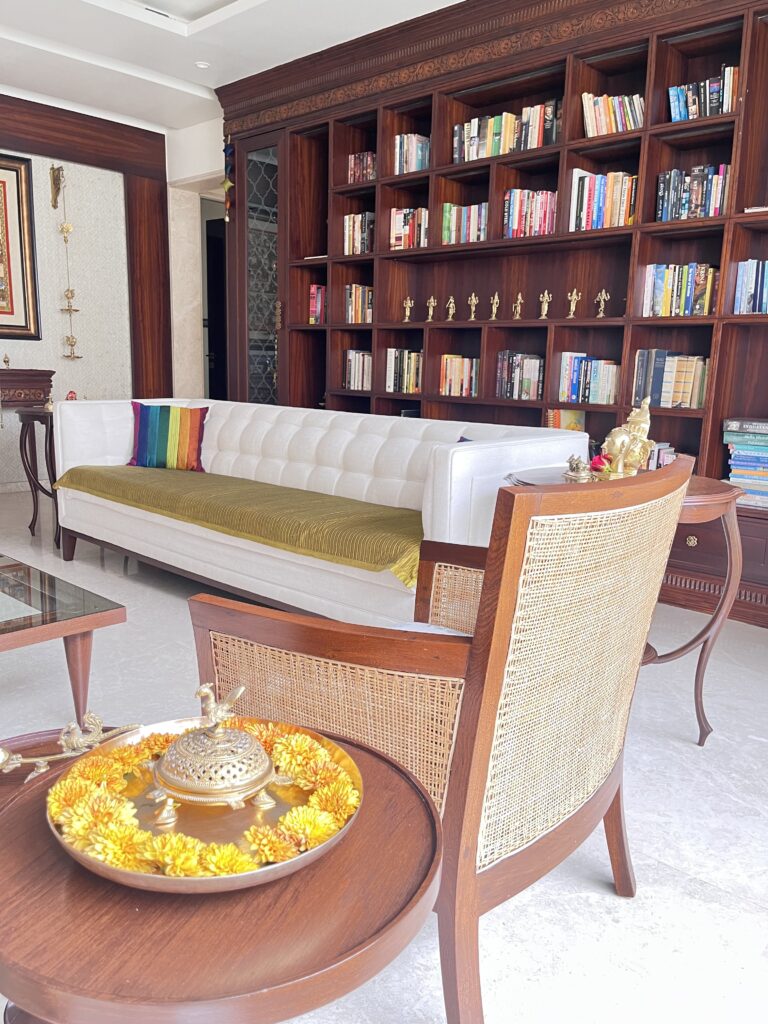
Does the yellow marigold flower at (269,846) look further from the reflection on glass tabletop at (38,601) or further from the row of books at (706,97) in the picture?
the row of books at (706,97)

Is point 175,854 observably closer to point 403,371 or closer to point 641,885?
point 641,885

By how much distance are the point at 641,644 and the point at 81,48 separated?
517cm

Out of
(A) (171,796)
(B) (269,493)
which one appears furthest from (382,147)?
(A) (171,796)

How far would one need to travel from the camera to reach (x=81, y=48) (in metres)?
4.85

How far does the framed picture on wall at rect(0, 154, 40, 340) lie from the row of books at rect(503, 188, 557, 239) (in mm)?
3640

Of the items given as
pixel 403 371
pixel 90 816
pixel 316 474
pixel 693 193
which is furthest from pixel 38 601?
pixel 693 193

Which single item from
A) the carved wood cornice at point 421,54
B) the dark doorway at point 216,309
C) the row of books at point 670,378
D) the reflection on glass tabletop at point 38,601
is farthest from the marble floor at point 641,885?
the dark doorway at point 216,309

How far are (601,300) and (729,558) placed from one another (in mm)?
2066

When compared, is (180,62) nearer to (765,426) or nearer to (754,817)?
(765,426)

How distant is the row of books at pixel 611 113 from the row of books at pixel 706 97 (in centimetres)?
14

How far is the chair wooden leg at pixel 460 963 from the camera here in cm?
104

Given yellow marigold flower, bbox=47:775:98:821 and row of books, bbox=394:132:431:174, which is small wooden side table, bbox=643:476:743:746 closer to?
yellow marigold flower, bbox=47:775:98:821

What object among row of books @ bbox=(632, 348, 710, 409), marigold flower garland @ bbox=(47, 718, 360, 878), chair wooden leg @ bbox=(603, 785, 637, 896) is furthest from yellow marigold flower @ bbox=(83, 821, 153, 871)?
row of books @ bbox=(632, 348, 710, 409)

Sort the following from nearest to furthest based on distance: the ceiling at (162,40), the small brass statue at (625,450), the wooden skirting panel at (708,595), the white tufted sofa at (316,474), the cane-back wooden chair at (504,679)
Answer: the cane-back wooden chair at (504,679), the small brass statue at (625,450), the white tufted sofa at (316,474), the wooden skirting panel at (708,595), the ceiling at (162,40)
